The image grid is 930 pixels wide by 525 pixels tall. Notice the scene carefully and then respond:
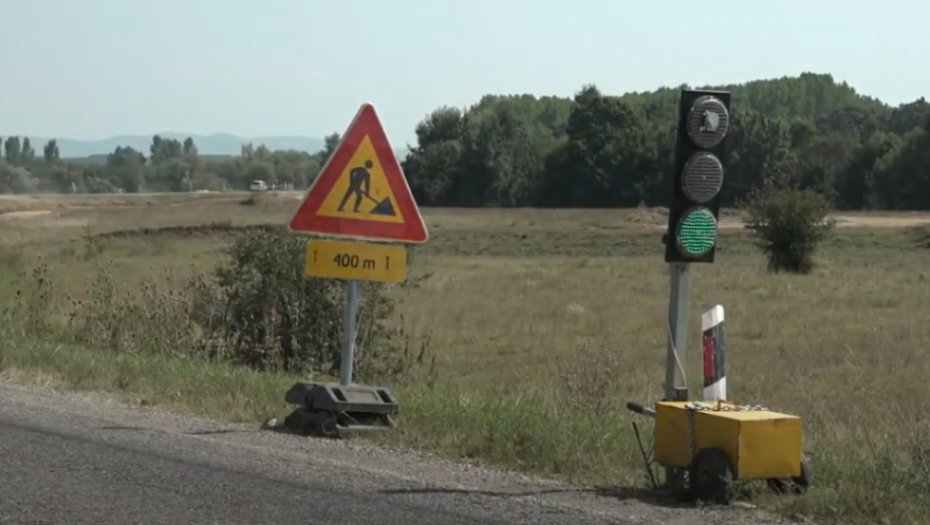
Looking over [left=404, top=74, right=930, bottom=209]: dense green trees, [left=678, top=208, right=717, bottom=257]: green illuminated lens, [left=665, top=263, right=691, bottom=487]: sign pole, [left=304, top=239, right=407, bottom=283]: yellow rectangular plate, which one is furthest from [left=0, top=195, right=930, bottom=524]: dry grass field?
[left=404, top=74, right=930, bottom=209]: dense green trees

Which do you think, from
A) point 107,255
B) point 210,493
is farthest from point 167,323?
point 107,255

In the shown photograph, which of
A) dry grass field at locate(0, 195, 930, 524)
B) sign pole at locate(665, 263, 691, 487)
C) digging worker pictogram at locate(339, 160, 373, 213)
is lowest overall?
dry grass field at locate(0, 195, 930, 524)

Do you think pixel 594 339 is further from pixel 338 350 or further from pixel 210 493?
pixel 210 493

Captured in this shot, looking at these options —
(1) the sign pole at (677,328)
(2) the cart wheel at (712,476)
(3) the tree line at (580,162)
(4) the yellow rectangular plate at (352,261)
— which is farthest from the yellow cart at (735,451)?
(3) the tree line at (580,162)

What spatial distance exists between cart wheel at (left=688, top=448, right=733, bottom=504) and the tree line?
247 ft

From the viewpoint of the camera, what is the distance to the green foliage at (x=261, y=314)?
16.8 meters

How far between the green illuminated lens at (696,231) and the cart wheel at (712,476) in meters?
1.29

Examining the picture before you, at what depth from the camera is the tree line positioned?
89.4 m

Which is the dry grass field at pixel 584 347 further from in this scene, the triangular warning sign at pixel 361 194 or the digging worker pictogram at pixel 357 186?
the digging worker pictogram at pixel 357 186

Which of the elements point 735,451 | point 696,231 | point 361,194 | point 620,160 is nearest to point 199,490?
point 735,451

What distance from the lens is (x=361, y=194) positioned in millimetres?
9977

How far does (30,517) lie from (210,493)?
987mm

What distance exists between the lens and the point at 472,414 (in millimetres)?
9852

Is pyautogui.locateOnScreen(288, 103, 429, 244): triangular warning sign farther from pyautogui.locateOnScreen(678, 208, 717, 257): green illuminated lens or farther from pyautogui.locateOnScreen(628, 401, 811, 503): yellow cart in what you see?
pyautogui.locateOnScreen(628, 401, 811, 503): yellow cart
